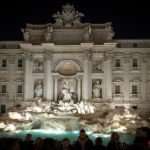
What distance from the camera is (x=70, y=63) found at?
38219 millimetres

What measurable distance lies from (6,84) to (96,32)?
37.4 ft

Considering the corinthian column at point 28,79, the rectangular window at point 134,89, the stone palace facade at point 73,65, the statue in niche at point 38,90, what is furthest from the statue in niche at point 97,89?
the corinthian column at point 28,79

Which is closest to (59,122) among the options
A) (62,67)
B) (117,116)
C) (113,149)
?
(117,116)

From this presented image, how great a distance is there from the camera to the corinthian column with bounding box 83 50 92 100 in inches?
1478

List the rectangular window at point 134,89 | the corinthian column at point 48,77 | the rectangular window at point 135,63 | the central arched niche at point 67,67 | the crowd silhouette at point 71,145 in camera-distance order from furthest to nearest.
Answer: the rectangular window at point 135,63
the rectangular window at point 134,89
the central arched niche at point 67,67
the corinthian column at point 48,77
the crowd silhouette at point 71,145

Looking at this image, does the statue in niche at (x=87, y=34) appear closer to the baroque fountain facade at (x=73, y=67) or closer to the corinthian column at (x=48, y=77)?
the baroque fountain facade at (x=73, y=67)

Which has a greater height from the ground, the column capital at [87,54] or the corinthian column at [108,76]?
the column capital at [87,54]

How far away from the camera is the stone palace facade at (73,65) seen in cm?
3778

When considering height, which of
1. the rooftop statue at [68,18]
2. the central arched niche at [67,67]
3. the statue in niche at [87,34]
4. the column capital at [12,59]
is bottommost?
the central arched niche at [67,67]

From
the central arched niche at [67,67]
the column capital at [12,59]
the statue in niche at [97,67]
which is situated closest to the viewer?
the central arched niche at [67,67]

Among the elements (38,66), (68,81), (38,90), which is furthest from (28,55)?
(68,81)

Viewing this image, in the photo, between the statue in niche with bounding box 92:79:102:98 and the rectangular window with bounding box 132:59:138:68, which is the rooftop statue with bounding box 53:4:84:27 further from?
the rectangular window with bounding box 132:59:138:68

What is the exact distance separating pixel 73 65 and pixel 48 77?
2992 mm

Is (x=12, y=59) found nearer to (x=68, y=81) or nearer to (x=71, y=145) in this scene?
(x=68, y=81)
